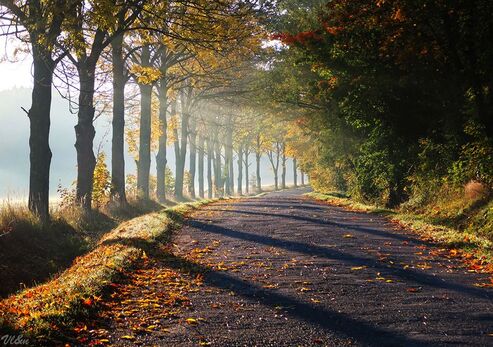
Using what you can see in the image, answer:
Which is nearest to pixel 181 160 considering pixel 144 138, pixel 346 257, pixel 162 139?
pixel 162 139

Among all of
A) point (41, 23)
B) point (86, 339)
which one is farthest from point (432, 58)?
point (86, 339)

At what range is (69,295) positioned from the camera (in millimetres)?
5551

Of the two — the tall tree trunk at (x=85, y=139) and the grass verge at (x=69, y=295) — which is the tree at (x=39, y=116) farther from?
the grass verge at (x=69, y=295)

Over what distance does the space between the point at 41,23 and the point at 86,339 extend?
7.44 metres

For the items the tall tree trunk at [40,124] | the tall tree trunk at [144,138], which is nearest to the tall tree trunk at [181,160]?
the tall tree trunk at [144,138]

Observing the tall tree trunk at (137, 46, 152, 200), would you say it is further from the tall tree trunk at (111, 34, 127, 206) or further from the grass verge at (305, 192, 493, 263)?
the grass verge at (305, 192, 493, 263)

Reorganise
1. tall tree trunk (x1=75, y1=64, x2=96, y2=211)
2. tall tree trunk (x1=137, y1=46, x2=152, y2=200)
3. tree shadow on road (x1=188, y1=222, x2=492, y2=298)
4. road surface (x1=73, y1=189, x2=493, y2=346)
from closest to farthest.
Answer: road surface (x1=73, y1=189, x2=493, y2=346)
tree shadow on road (x1=188, y1=222, x2=492, y2=298)
tall tree trunk (x1=75, y1=64, x2=96, y2=211)
tall tree trunk (x1=137, y1=46, x2=152, y2=200)

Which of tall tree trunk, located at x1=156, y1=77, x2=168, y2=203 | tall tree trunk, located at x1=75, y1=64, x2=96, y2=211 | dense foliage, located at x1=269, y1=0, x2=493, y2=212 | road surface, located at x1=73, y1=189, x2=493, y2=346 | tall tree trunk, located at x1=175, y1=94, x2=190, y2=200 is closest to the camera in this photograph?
road surface, located at x1=73, y1=189, x2=493, y2=346

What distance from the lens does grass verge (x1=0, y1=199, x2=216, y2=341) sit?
4.53 meters

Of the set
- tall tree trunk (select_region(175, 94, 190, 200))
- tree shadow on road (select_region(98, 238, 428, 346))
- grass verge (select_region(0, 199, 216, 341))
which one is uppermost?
tall tree trunk (select_region(175, 94, 190, 200))

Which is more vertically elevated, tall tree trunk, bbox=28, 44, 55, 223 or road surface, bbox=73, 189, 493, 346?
tall tree trunk, bbox=28, 44, 55, 223

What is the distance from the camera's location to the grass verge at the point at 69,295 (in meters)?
4.53

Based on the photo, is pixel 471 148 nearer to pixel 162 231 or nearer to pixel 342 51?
pixel 342 51

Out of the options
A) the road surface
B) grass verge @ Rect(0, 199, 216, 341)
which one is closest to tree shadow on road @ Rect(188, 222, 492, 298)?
the road surface
